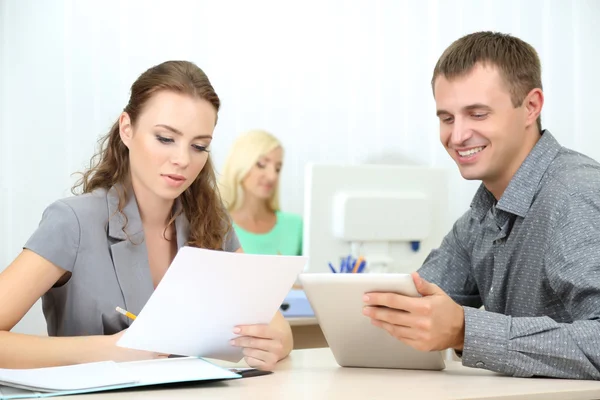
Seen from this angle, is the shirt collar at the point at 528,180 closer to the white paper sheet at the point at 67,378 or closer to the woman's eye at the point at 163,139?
the woman's eye at the point at 163,139

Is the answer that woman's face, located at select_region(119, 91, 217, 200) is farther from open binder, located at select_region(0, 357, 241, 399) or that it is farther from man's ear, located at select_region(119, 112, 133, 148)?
open binder, located at select_region(0, 357, 241, 399)

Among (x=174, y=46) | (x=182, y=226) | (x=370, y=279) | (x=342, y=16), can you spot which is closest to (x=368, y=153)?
(x=342, y=16)

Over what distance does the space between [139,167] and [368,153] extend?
2.70 metres

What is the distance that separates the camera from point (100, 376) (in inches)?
46.1

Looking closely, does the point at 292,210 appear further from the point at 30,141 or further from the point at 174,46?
the point at 30,141

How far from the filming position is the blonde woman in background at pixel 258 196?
3596 mm

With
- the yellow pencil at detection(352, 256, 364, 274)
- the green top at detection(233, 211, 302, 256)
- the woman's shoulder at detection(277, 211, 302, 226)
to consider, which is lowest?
the green top at detection(233, 211, 302, 256)

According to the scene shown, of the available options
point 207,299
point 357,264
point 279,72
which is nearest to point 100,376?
point 207,299

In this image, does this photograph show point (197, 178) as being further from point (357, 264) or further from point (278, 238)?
point (278, 238)

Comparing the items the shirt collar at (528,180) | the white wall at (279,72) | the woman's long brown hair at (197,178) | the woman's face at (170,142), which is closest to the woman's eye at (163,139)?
the woman's face at (170,142)

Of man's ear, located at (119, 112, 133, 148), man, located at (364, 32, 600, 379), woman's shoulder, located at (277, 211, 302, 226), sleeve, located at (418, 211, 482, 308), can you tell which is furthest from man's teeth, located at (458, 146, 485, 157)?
woman's shoulder, located at (277, 211, 302, 226)

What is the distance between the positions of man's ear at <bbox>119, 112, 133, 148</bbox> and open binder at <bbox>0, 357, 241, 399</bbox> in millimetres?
644

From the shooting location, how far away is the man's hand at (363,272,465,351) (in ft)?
4.21

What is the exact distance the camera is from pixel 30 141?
143 inches
